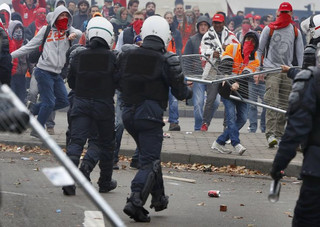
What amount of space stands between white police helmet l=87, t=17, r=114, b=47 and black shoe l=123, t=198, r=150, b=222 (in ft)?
6.73

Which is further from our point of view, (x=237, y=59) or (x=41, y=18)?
(x=41, y=18)

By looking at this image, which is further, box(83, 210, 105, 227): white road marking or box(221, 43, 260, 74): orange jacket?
box(221, 43, 260, 74): orange jacket

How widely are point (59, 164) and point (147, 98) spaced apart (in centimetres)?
447

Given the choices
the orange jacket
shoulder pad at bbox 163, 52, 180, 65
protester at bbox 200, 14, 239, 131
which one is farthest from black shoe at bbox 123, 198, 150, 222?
protester at bbox 200, 14, 239, 131

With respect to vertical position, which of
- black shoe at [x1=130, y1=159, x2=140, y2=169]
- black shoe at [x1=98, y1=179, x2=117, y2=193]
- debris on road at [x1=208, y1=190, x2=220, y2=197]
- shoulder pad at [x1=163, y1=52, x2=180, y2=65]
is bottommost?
black shoe at [x1=130, y1=159, x2=140, y2=169]

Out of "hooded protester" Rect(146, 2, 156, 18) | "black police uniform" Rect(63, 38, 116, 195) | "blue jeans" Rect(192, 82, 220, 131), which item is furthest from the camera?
"hooded protester" Rect(146, 2, 156, 18)

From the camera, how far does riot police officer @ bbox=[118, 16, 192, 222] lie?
8.64 m

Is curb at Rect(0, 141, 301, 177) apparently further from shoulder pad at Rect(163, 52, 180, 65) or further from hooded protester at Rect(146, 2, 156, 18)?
hooded protester at Rect(146, 2, 156, 18)

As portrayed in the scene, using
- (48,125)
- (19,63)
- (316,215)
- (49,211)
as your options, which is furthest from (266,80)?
(316,215)

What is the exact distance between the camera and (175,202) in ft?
32.6

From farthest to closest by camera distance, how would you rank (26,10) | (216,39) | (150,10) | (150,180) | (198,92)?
(26,10) < (150,10) < (198,92) < (216,39) < (150,180)

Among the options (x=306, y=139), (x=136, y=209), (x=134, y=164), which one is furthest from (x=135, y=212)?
Result: (x=134, y=164)

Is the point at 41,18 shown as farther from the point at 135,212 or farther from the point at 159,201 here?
the point at 135,212

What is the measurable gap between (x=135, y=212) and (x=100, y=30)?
225 cm
